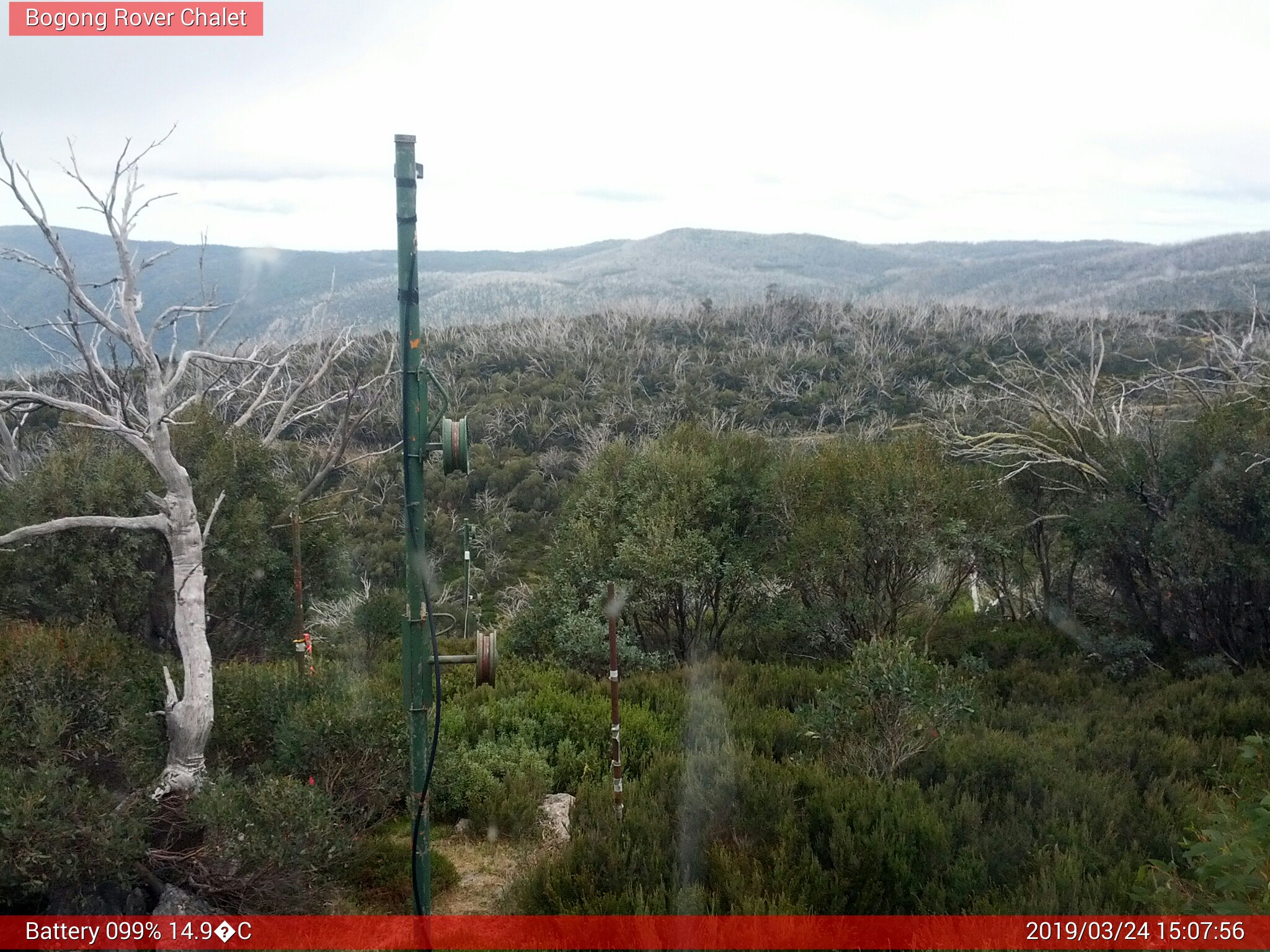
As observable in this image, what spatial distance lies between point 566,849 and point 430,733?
306 centimetres

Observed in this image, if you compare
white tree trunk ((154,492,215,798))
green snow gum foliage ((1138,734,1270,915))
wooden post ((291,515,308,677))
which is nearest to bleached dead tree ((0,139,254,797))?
white tree trunk ((154,492,215,798))

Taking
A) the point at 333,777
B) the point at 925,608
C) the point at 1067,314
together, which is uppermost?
the point at 1067,314

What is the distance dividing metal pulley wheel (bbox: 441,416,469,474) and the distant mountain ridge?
3999 mm

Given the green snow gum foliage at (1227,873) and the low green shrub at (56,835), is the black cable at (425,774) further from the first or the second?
the green snow gum foliage at (1227,873)

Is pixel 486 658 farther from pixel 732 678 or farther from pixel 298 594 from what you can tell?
pixel 732 678

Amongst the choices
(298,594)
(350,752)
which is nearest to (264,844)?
(350,752)

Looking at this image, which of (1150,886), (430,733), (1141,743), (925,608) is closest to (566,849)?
(430,733)

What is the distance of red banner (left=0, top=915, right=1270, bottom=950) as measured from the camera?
477 centimetres

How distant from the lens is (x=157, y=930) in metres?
5.60

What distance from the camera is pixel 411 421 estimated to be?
457 centimetres

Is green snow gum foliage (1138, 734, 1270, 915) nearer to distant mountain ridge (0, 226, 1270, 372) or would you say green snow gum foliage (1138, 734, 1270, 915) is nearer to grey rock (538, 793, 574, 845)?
grey rock (538, 793, 574, 845)

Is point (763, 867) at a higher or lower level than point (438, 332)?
lower

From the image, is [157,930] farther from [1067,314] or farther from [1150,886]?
[1067,314]

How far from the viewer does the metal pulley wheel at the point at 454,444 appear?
14.6 ft
